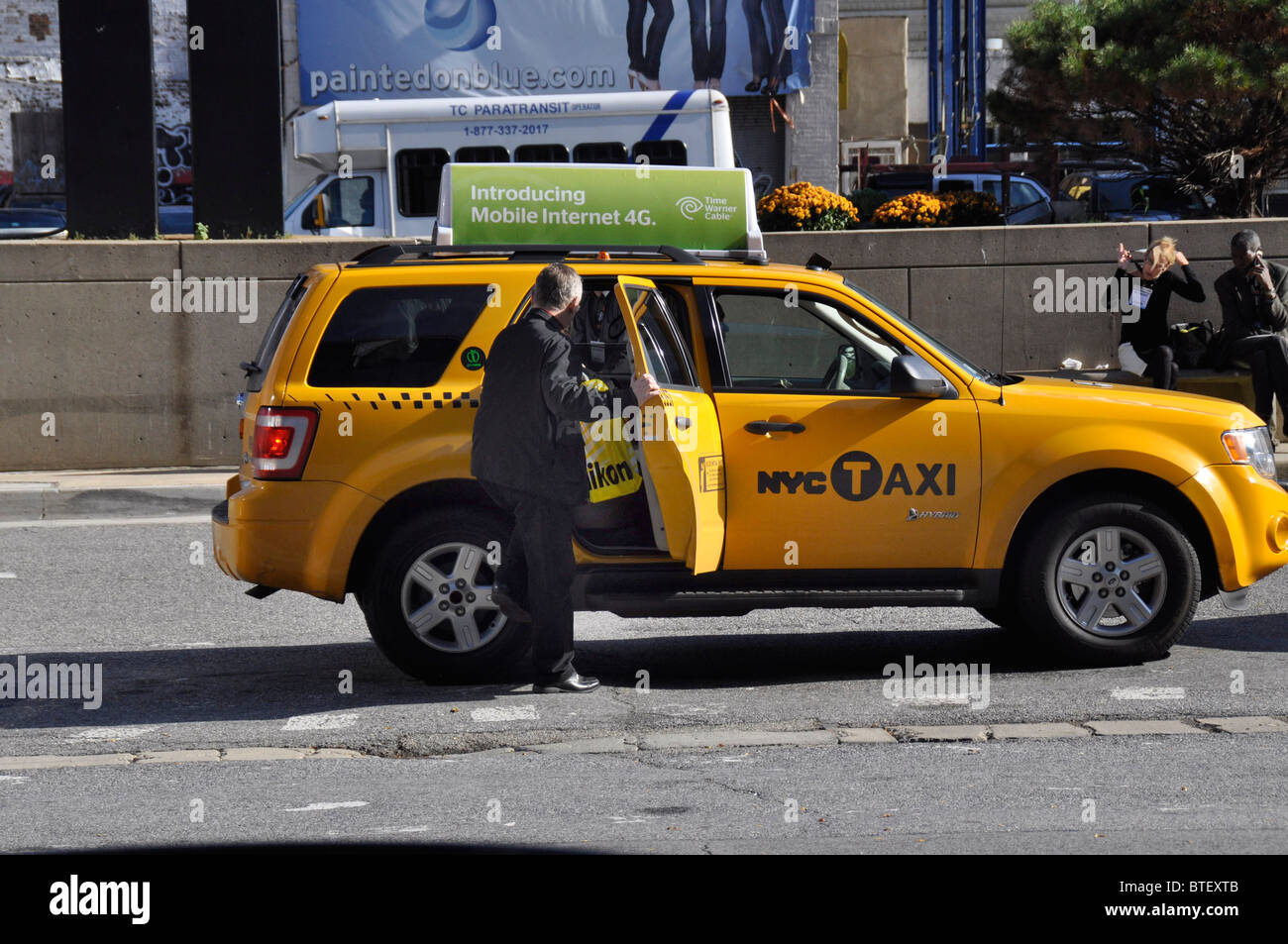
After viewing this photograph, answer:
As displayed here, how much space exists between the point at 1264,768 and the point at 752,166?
2593 cm

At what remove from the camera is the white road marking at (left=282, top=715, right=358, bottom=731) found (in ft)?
21.6

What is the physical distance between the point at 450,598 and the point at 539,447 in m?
0.84

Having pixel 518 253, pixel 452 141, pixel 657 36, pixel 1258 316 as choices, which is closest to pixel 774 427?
pixel 518 253

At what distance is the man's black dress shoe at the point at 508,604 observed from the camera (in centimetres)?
691

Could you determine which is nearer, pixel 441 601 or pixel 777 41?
pixel 441 601

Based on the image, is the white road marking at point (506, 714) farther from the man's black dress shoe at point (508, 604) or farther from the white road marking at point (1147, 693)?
the white road marking at point (1147, 693)

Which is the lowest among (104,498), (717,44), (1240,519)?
(104,498)

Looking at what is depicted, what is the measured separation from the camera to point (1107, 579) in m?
7.23

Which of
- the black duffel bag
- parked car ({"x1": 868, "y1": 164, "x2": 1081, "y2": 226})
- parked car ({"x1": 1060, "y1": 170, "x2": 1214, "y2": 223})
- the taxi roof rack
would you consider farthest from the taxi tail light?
parked car ({"x1": 1060, "y1": 170, "x2": 1214, "y2": 223})

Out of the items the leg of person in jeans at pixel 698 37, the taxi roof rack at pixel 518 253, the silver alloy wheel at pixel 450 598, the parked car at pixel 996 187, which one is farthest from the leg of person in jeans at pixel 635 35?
the silver alloy wheel at pixel 450 598

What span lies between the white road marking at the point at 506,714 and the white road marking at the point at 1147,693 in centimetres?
243

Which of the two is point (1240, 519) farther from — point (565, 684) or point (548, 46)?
point (548, 46)

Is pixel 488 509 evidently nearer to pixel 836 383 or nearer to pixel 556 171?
pixel 836 383

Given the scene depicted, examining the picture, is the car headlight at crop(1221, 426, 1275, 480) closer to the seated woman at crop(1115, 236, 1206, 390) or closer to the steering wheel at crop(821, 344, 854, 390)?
the steering wheel at crop(821, 344, 854, 390)
